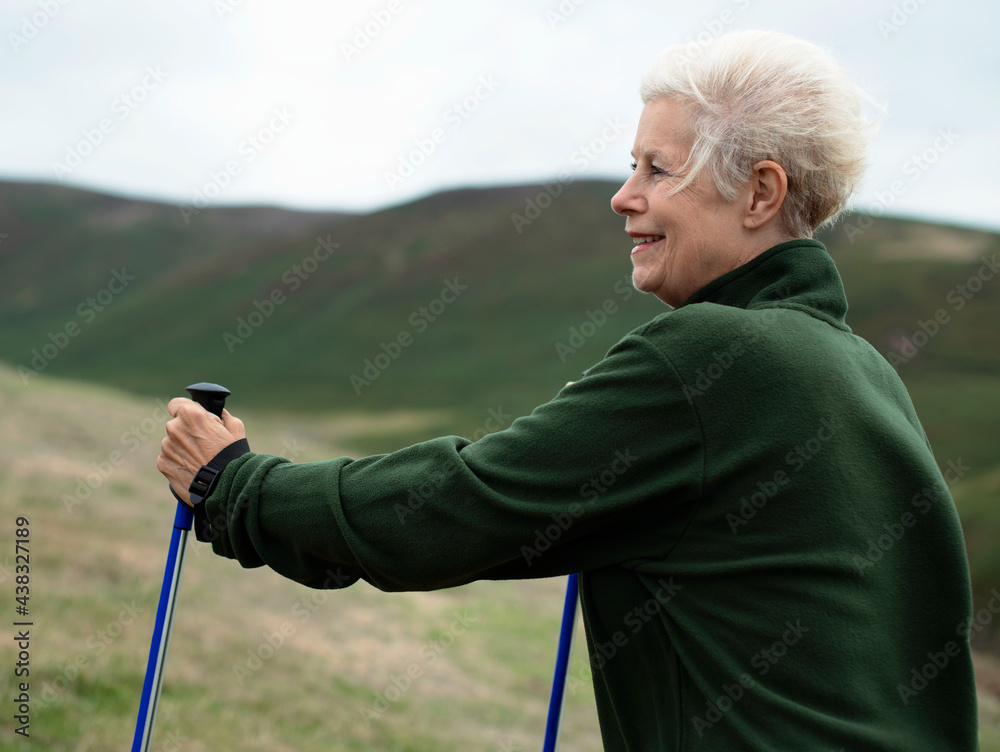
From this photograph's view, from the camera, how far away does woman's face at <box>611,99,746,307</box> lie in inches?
77.0

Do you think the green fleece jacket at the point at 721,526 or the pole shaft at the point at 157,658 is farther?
the pole shaft at the point at 157,658

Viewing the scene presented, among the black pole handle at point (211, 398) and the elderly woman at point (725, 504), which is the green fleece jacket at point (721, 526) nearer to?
the elderly woman at point (725, 504)

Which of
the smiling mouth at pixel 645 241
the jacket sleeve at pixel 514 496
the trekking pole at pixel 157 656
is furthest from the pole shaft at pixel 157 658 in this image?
the smiling mouth at pixel 645 241

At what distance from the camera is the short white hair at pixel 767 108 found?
6.24 feet

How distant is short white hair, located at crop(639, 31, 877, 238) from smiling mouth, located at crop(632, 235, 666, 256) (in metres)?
0.13

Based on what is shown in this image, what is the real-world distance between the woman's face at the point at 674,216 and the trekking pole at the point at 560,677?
104 centimetres

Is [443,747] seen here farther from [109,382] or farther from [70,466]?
[109,382]

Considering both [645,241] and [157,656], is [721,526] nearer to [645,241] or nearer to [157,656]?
[645,241]

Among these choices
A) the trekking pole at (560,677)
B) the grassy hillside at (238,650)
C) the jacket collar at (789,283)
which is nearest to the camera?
the jacket collar at (789,283)

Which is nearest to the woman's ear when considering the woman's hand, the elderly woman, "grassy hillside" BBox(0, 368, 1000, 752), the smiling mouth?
the elderly woman

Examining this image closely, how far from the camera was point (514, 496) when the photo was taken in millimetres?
1667

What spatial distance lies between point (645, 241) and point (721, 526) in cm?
72

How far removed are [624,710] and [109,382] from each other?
62461 millimetres

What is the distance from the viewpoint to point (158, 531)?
1148 centimetres
